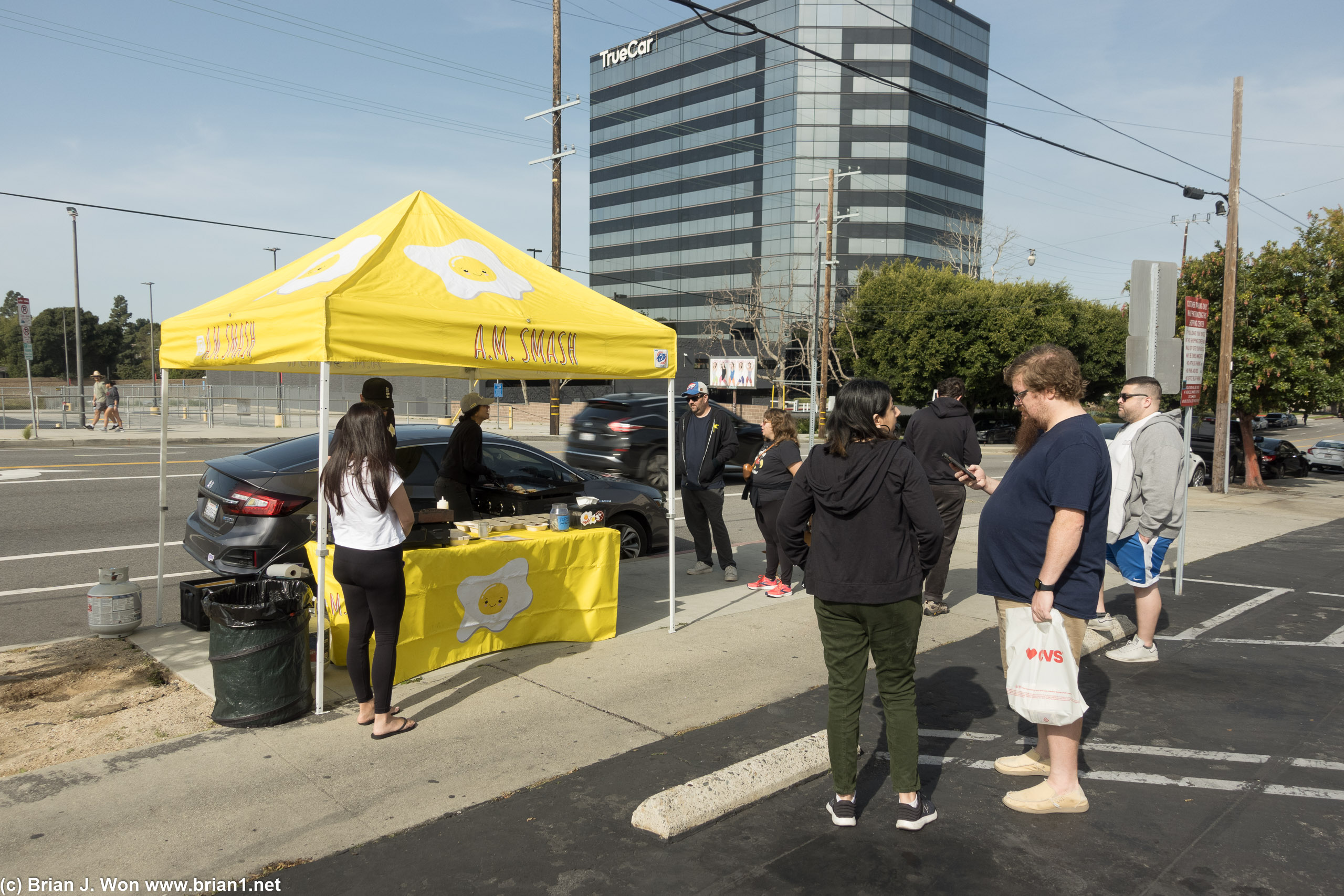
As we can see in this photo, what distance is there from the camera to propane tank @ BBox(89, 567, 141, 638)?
19.4ft

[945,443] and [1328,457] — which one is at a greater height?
[945,443]

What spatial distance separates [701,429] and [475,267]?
9.62 feet

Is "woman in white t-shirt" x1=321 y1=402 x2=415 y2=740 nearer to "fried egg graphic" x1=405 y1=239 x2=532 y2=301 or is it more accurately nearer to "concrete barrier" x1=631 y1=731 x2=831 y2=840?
"fried egg graphic" x1=405 y1=239 x2=532 y2=301

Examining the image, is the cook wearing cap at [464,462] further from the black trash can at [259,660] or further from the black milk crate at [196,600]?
the black trash can at [259,660]

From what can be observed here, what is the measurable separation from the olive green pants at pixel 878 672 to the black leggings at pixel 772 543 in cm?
395

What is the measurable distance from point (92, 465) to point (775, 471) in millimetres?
15155

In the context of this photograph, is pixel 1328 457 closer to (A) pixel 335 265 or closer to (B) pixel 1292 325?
(B) pixel 1292 325

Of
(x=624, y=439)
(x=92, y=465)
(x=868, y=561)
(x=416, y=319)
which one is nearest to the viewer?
(x=868, y=561)

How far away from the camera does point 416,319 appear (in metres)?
5.00

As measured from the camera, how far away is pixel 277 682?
4.58 meters

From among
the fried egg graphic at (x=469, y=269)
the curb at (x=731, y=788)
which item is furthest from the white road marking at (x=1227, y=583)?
the fried egg graphic at (x=469, y=269)

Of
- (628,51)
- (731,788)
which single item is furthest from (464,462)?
(628,51)

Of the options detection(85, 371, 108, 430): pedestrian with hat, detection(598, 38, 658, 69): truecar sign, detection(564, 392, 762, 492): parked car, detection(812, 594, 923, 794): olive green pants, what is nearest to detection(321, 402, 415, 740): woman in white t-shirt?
detection(812, 594, 923, 794): olive green pants

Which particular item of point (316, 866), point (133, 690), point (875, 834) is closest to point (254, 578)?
point (133, 690)
